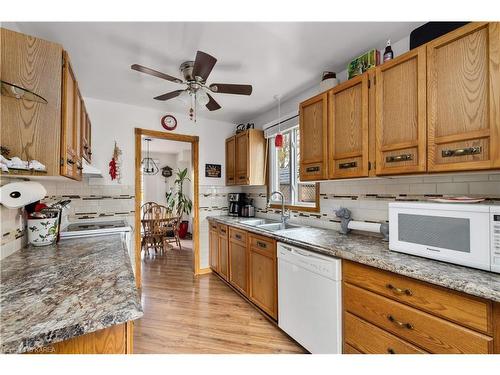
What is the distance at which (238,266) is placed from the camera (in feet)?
8.74

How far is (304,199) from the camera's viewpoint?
274cm

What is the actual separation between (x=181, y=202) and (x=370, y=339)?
4.63m

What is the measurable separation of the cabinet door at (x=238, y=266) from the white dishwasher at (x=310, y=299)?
64 centimetres

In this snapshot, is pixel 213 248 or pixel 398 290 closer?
pixel 398 290

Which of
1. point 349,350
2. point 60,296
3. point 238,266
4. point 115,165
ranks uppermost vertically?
point 115,165

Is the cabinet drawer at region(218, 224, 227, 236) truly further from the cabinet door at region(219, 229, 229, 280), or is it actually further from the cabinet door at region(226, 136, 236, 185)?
the cabinet door at region(226, 136, 236, 185)

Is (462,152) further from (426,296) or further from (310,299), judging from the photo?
(310,299)

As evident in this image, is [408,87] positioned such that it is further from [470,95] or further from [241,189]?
[241,189]

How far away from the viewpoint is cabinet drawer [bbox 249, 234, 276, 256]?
207cm

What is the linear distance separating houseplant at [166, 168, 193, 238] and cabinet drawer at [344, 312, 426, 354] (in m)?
4.02

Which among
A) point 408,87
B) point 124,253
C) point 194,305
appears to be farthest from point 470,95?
point 194,305

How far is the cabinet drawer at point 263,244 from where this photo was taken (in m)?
2.07

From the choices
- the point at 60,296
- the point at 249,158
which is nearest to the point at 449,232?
the point at 60,296

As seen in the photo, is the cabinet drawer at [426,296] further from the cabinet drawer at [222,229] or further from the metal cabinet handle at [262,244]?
the cabinet drawer at [222,229]
